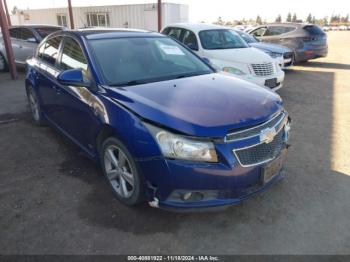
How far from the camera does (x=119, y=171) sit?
2.96 metres

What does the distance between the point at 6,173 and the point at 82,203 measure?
128 centimetres

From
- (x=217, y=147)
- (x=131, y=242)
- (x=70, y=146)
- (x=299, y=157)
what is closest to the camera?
(x=217, y=147)

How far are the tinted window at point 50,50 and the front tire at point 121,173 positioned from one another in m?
1.84

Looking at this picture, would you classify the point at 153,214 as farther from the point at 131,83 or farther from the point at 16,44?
the point at 16,44

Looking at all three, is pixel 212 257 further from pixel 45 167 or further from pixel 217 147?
pixel 45 167

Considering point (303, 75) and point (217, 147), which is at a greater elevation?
point (217, 147)

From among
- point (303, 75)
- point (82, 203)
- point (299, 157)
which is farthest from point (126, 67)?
point (303, 75)

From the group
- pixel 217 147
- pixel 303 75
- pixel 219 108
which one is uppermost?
pixel 219 108

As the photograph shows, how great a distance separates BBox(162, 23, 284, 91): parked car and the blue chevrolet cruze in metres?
2.85

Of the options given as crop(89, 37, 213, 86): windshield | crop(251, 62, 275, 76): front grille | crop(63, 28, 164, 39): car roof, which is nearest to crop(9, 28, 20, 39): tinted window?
crop(63, 28, 164, 39): car roof

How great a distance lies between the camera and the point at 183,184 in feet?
7.86

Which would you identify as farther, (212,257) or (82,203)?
(82,203)

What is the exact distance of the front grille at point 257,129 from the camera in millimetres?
2418

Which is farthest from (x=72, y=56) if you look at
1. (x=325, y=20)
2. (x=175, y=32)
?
(x=325, y=20)
